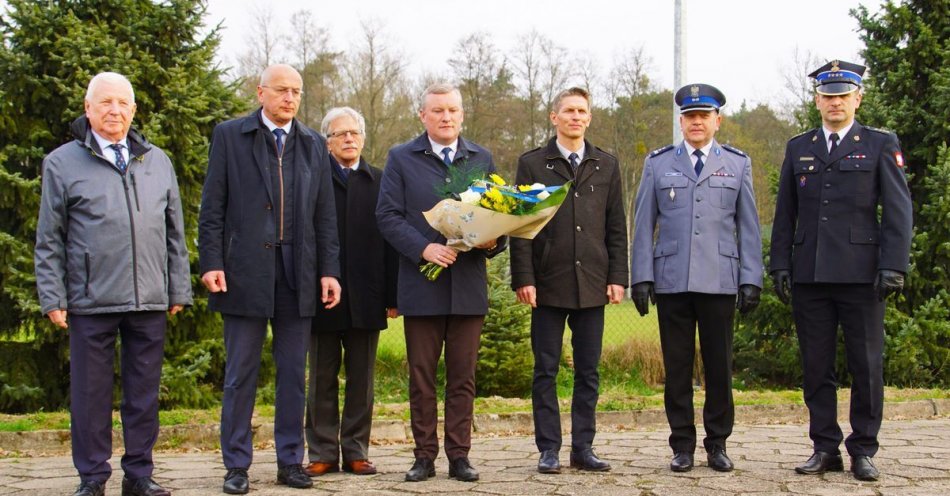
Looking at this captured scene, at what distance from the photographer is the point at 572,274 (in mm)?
5602

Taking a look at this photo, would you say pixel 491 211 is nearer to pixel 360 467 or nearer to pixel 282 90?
pixel 282 90

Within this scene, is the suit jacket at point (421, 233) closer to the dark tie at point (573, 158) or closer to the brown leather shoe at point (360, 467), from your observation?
the dark tie at point (573, 158)

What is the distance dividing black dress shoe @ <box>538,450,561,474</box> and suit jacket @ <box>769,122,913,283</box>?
1719 millimetres

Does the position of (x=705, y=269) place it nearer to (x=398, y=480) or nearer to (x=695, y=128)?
(x=695, y=128)

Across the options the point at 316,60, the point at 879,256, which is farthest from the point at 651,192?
the point at 316,60

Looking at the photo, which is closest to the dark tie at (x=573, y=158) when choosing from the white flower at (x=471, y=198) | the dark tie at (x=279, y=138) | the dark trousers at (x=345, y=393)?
the white flower at (x=471, y=198)

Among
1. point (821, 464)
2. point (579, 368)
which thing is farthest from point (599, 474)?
point (821, 464)

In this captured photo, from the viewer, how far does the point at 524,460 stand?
626 cm

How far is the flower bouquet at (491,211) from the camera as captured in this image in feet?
16.6

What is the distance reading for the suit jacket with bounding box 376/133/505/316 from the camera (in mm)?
5398

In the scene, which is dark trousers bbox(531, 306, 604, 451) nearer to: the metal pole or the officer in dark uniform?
the officer in dark uniform

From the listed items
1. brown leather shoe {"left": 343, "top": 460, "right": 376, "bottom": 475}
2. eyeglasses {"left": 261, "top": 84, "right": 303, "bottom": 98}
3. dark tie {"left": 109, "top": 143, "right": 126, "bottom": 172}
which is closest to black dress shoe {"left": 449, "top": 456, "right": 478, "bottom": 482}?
brown leather shoe {"left": 343, "top": 460, "right": 376, "bottom": 475}

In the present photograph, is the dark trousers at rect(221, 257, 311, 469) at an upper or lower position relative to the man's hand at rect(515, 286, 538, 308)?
lower

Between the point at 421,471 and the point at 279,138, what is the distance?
1.98m
